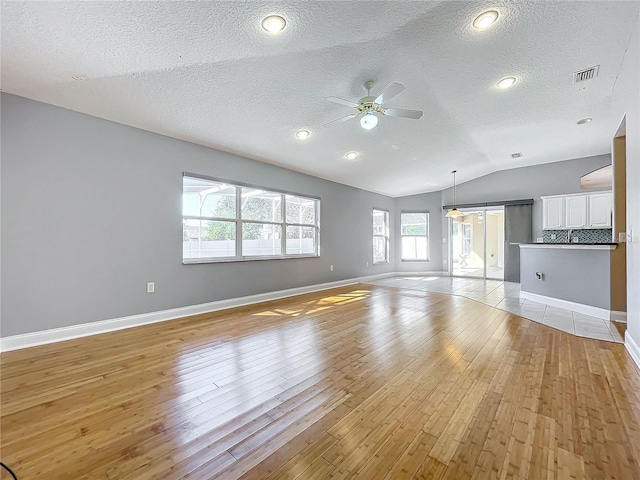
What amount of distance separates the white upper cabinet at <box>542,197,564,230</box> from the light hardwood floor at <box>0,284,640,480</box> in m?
4.54

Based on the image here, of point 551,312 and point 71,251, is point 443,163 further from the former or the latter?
point 71,251

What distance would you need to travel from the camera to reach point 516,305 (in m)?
4.82

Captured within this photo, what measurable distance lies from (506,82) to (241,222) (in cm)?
429

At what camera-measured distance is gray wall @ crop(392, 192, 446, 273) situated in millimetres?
9023

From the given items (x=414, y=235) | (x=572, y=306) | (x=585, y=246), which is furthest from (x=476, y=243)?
(x=585, y=246)

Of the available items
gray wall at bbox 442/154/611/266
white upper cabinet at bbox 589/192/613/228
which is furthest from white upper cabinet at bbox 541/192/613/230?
gray wall at bbox 442/154/611/266

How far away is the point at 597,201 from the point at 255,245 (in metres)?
7.24

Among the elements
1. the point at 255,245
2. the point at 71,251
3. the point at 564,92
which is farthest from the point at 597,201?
the point at 71,251

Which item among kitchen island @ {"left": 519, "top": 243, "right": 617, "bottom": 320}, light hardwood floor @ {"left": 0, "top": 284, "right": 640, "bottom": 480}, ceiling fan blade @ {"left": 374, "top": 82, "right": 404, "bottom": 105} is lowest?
light hardwood floor @ {"left": 0, "top": 284, "right": 640, "bottom": 480}

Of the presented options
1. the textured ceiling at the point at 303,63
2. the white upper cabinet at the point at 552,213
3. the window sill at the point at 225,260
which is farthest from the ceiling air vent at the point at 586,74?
the window sill at the point at 225,260

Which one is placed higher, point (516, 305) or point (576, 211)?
point (576, 211)

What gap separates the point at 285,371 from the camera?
7.88 feet

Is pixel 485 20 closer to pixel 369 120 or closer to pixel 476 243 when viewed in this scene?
pixel 369 120

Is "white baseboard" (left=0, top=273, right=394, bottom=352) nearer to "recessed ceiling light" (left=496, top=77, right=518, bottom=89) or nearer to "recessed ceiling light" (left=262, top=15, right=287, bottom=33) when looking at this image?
"recessed ceiling light" (left=262, top=15, right=287, bottom=33)
